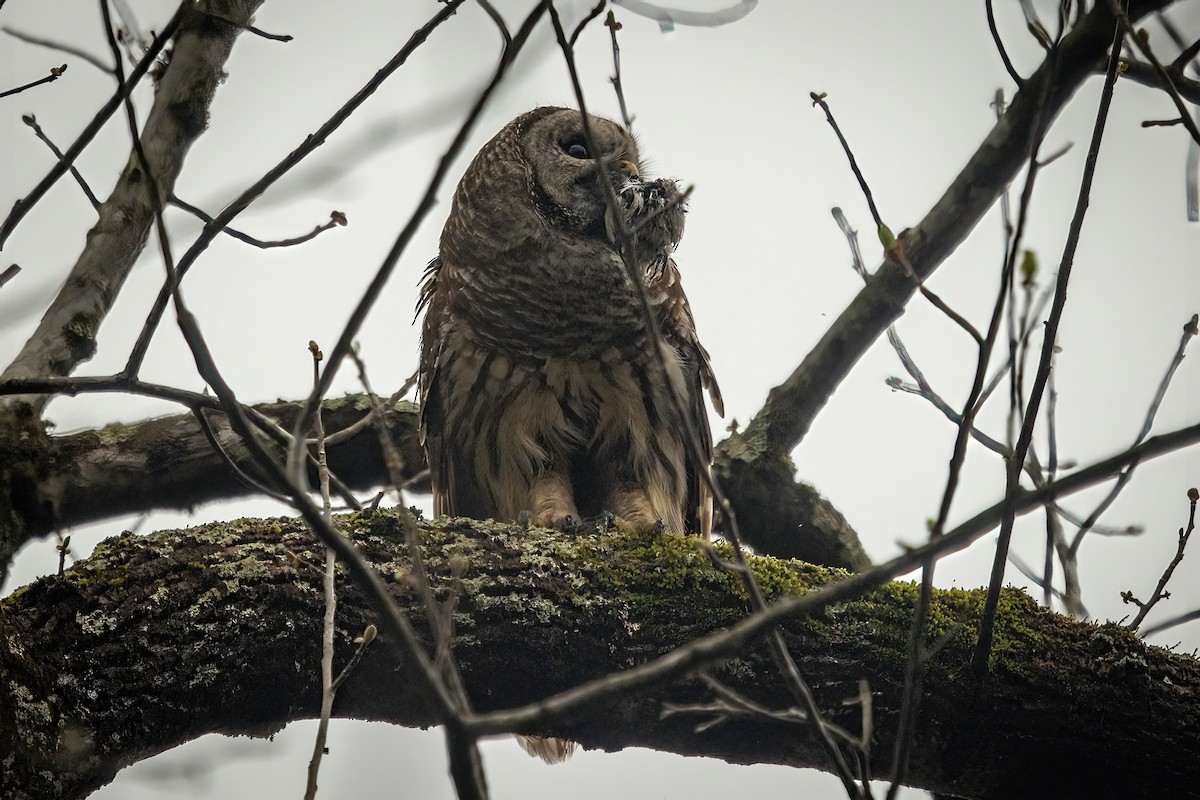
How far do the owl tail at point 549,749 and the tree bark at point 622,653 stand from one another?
1293 millimetres

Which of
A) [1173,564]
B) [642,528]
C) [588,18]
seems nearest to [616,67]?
[588,18]

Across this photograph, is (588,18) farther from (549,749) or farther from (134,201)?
(549,749)

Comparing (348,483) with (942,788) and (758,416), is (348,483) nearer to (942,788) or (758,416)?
(758,416)

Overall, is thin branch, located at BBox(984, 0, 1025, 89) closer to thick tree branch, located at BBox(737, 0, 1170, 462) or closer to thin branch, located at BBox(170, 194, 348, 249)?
thick tree branch, located at BBox(737, 0, 1170, 462)

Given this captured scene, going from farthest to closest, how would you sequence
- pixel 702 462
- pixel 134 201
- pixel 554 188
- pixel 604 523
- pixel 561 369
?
pixel 554 188 → pixel 561 369 → pixel 604 523 → pixel 134 201 → pixel 702 462

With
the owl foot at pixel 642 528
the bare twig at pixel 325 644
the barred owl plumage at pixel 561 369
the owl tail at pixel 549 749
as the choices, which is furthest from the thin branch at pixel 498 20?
the owl tail at pixel 549 749

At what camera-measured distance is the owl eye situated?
225 inches

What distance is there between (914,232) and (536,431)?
2.06 meters

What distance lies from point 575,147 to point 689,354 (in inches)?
59.1

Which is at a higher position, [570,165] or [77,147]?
[570,165]

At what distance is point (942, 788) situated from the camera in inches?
A: 141

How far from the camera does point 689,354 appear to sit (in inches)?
202

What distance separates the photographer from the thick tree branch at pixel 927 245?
4.28m

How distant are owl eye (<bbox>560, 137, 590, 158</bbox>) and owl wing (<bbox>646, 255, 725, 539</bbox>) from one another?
2.98 feet
